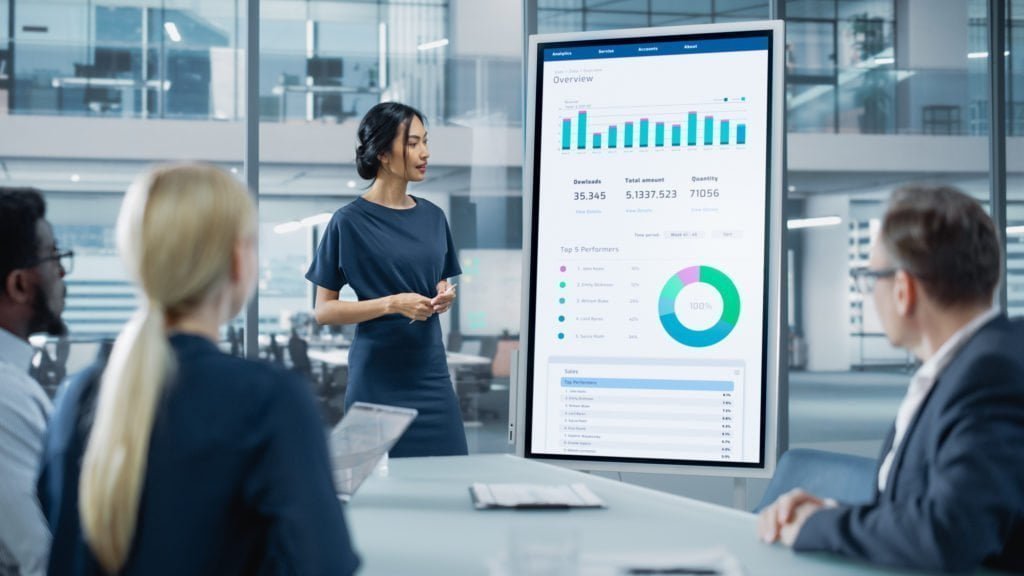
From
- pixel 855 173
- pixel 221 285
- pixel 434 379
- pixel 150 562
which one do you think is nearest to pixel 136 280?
pixel 221 285

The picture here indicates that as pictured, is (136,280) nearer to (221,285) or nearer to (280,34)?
(221,285)

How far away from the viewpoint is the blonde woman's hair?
1277 millimetres

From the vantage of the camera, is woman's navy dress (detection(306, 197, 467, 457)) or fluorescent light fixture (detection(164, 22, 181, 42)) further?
fluorescent light fixture (detection(164, 22, 181, 42))

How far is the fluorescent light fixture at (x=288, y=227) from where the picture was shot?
17.0 ft

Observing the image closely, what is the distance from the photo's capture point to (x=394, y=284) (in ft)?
11.4

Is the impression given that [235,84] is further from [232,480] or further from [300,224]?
[232,480]

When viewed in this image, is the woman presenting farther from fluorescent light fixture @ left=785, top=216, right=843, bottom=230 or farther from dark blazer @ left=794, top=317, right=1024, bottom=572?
fluorescent light fixture @ left=785, top=216, right=843, bottom=230

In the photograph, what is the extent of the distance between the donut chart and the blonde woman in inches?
70.4

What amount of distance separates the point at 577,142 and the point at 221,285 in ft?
6.27

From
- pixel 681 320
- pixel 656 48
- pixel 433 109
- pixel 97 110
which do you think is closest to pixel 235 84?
pixel 97 110

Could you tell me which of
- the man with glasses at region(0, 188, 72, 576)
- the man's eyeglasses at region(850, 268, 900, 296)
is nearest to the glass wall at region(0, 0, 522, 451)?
the man with glasses at region(0, 188, 72, 576)

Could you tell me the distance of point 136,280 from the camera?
1349mm

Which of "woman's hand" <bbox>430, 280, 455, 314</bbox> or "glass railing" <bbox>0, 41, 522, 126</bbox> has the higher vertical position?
"glass railing" <bbox>0, 41, 522, 126</bbox>

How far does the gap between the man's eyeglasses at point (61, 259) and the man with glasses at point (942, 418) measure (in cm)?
143
